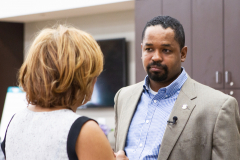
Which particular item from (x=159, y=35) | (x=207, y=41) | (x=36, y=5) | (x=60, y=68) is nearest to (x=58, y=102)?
(x=60, y=68)

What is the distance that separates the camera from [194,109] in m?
1.37

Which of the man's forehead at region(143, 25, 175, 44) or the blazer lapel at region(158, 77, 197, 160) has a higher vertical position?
the man's forehead at region(143, 25, 175, 44)

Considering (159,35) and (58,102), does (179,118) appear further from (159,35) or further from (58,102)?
(58,102)

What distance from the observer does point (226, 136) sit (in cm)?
127

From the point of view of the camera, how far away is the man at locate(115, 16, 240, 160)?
1304 millimetres

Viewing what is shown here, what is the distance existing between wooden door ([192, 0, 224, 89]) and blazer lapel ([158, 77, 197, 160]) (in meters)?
1.39

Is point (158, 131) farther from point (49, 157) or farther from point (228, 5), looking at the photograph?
point (228, 5)

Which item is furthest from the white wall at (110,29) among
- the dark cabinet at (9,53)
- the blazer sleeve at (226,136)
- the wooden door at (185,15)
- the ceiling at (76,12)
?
the blazer sleeve at (226,136)

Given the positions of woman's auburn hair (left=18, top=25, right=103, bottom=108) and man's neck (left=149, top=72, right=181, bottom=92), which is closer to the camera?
woman's auburn hair (left=18, top=25, right=103, bottom=108)

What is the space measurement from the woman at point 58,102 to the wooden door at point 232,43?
6.97 feet

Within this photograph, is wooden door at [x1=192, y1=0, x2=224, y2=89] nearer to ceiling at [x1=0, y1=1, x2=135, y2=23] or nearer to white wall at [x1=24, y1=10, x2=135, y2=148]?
ceiling at [x1=0, y1=1, x2=135, y2=23]

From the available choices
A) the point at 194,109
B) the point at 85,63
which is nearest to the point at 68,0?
the point at 194,109

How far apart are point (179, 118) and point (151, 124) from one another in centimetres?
16

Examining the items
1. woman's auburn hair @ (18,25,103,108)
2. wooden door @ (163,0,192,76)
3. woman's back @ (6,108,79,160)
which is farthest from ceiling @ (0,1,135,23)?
woman's back @ (6,108,79,160)
